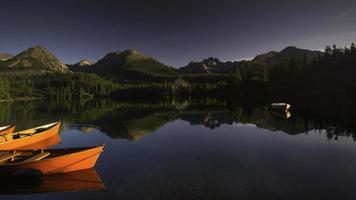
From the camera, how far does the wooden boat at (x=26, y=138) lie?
43.8 metres

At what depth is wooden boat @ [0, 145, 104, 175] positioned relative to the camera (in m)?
29.0

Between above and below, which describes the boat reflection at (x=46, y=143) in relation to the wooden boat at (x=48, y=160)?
below

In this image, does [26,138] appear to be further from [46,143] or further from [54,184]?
[54,184]

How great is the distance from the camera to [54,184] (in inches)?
1114

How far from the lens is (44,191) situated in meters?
26.9

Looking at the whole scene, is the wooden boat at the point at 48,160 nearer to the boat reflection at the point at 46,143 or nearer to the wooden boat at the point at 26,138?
the wooden boat at the point at 26,138

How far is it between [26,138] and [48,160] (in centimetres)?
2223

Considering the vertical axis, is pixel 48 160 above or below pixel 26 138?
above

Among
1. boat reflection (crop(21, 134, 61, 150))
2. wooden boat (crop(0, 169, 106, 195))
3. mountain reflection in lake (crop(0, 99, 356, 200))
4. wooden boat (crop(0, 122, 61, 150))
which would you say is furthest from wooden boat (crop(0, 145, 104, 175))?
boat reflection (crop(21, 134, 61, 150))

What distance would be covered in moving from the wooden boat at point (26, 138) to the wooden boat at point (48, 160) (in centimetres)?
1119

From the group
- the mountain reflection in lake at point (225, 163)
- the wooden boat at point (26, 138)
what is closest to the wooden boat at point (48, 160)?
the mountain reflection in lake at point (225, 163)

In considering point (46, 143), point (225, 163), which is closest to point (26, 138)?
point (46, 143)

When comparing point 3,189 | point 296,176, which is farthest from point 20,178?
point 296,176

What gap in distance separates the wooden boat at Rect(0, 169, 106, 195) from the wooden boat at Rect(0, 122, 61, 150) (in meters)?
16.1
